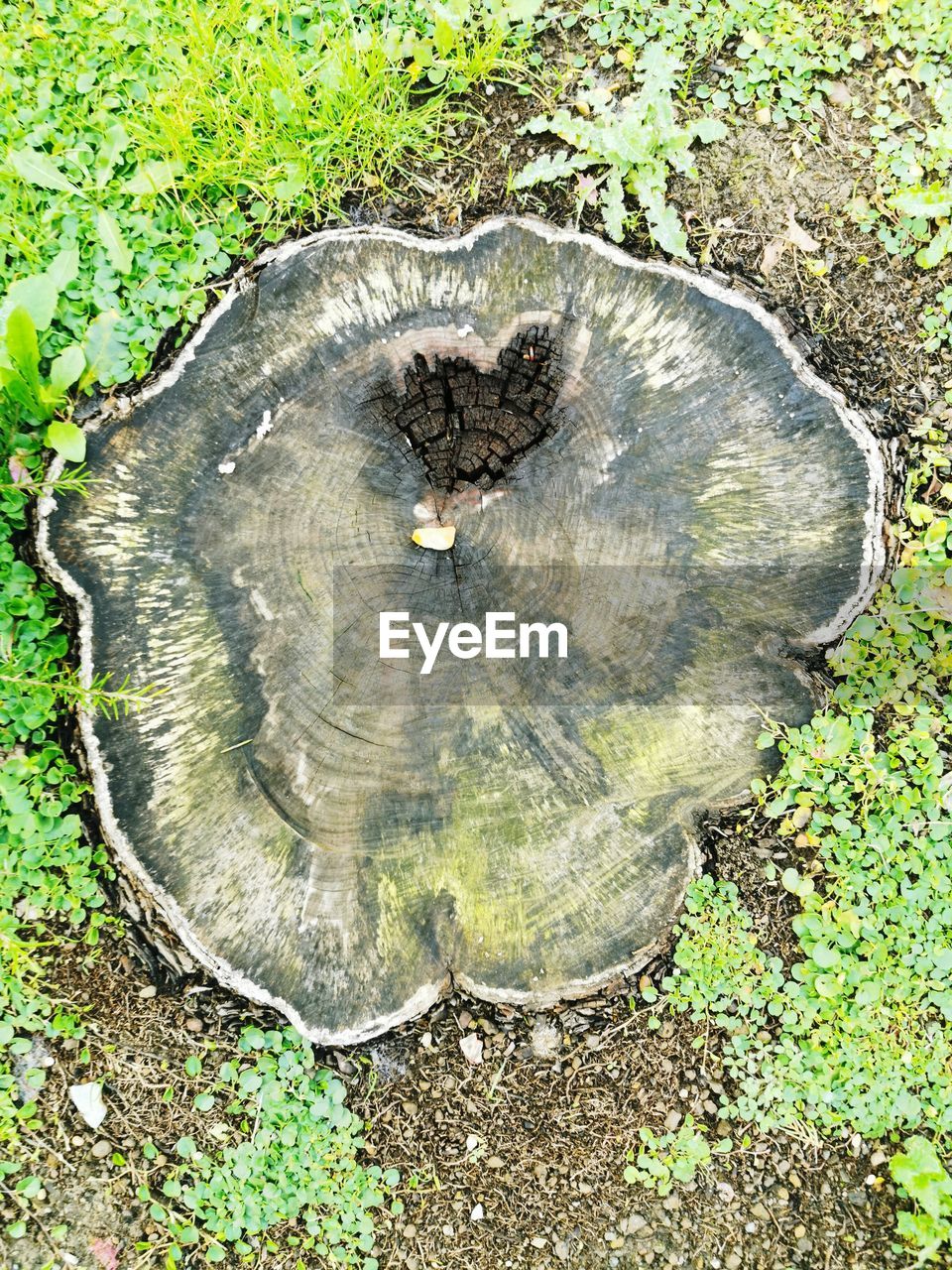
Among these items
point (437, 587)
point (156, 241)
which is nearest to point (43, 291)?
point (156, 241)

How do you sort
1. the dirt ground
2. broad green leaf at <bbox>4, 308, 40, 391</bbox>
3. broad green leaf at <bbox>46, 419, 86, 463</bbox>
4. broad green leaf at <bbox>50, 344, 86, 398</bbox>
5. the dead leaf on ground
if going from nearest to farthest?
broad green leaf at <bbox>46, 419, 86, 463</bbox> < broad green leaf at <bbox>4, 308, 40, 391</bbox> < broad green leaf at <bbox>50, 344, 86, 398</bbox> < the dirt ground < the dead leaf on ground

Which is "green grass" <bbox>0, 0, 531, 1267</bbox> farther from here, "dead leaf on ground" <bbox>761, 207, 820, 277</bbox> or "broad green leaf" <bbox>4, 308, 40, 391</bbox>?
"dead leaf on ground" <bbox>761, 207, 820, 277</bbox>

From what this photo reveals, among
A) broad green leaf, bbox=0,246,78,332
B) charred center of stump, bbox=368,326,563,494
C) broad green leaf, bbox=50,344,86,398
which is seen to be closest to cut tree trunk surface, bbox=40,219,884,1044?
charred center of stump, bbox=368,326,563,494

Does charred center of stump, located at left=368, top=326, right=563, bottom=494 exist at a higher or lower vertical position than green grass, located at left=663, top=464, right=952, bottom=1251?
higher

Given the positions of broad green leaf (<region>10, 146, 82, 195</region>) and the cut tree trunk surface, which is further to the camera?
broad green leaf (<region>10, 146, 82, 195</region>)

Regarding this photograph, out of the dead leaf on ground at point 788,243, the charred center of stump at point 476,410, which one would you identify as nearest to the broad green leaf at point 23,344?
the charred center of stump at point 476,410

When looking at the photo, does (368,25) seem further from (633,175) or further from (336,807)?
(336,807)

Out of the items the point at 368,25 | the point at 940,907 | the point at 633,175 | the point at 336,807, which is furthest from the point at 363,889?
the point at 368,25

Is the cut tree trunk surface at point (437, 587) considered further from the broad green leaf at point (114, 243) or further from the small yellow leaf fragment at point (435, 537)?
the broad green leaf at point (114, 243)
